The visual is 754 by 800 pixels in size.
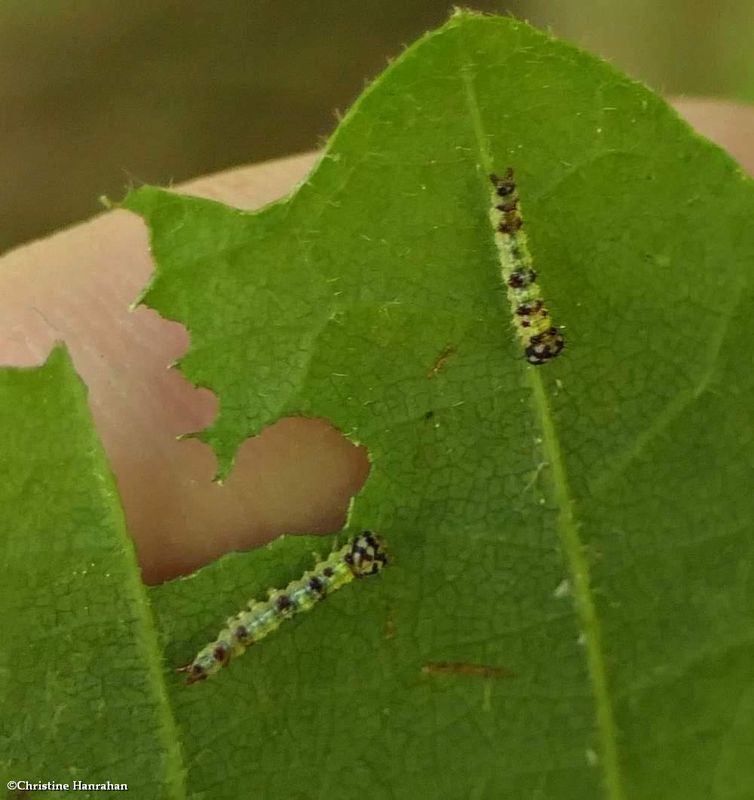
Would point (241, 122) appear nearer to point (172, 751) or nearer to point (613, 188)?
point (613, 188)

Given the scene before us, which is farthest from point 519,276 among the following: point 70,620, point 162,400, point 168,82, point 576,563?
point 168,82

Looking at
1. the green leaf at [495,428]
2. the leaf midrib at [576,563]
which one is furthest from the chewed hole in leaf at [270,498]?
the leaf midrib at [576,563]

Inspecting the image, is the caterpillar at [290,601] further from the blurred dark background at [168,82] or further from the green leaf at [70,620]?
the blurred dark background at [168,82]

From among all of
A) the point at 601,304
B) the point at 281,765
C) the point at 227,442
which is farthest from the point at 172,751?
the point at 601,304

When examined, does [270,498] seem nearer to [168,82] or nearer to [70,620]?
[70,620]

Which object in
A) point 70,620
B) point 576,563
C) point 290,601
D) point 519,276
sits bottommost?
point 576,563

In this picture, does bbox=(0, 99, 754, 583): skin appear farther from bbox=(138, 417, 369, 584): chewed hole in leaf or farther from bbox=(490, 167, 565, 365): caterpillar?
bbox=(490, 167, 565, 365): caterpillar
